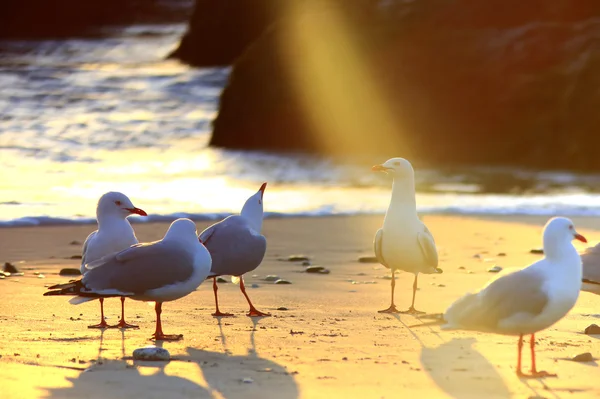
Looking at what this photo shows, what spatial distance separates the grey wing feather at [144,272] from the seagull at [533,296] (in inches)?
71.1

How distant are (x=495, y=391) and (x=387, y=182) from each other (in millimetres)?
13779

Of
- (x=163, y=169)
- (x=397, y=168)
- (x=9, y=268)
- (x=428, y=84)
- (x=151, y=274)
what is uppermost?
(x=397, y=168)

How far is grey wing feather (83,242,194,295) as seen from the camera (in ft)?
24.0

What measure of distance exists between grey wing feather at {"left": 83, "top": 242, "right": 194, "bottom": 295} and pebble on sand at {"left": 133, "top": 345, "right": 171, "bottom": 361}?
725 millimetres

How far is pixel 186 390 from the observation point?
19.8ft

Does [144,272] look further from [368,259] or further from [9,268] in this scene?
[368,259]

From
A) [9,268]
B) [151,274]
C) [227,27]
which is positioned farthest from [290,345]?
[227,27]

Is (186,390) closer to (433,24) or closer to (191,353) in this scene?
(191,353)

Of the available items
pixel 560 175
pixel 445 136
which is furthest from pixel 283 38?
pixel 560 175

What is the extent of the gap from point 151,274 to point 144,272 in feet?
0.17

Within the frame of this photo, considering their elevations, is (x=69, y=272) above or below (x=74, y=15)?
below

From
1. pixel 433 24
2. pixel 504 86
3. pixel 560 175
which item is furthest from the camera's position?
pixel 433 24

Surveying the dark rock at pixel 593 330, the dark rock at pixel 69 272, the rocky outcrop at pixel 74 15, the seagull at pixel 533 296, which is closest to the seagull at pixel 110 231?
the dark rock at pixel 69 272

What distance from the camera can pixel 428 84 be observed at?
93.9 ft
